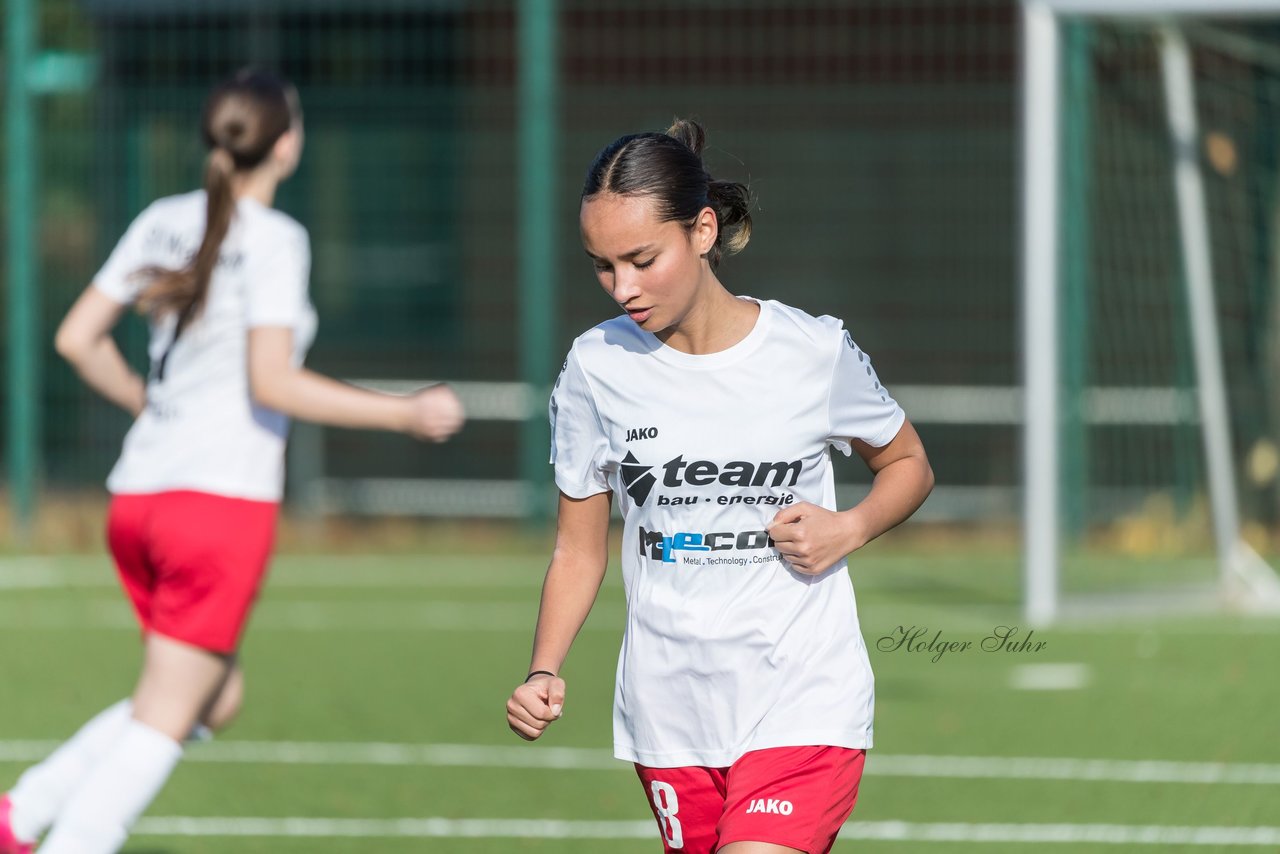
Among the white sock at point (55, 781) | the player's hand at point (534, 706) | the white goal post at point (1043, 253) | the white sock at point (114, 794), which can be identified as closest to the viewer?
the player's hand at point (534, 706)

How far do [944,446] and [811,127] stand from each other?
2.25m

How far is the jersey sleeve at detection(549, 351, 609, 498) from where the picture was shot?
365 cm

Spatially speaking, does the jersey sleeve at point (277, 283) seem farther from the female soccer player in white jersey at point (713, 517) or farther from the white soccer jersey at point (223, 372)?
the female soccer player in white jersey at point (713, 517)

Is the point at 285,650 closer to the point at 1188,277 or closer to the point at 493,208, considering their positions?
the point at 1188,277

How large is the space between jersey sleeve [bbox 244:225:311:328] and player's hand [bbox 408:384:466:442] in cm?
50

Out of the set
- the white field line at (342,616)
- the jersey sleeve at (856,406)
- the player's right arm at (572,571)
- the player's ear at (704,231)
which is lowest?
the white field line at (342,616)

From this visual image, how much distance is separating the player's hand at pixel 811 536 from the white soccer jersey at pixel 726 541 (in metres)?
0.09

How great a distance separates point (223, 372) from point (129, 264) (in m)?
0.37

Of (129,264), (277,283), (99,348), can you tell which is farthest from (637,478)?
(99,348)

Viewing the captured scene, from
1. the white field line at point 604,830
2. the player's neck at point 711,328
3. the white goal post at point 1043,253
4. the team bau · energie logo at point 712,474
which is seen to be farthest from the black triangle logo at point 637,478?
the white goal post at point 1043,253

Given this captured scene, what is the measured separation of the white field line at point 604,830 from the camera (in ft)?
18.6

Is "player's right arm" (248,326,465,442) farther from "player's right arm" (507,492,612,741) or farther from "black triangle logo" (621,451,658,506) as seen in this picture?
"black triangle logo" (621,451,658,506)

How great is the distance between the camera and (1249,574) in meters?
10.9

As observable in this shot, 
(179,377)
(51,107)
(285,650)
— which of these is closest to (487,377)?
(51,107)
